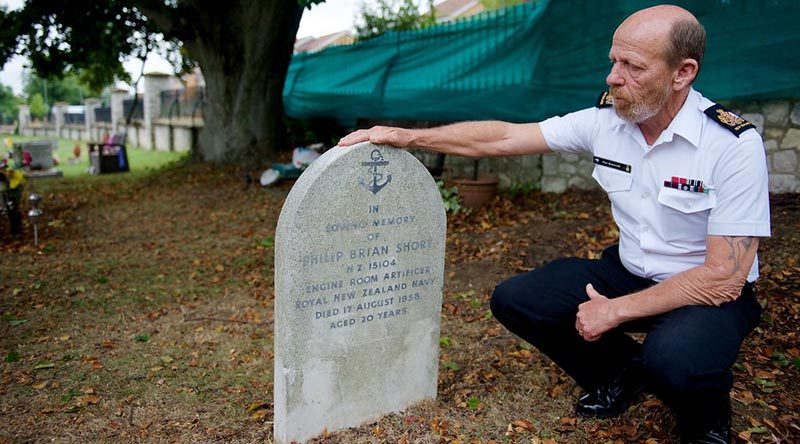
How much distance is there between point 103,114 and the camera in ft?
105

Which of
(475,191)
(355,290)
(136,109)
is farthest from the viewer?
(136,109)

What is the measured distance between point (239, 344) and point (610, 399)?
7.98ft

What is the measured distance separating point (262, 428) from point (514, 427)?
1228 mm

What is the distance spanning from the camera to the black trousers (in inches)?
95.3

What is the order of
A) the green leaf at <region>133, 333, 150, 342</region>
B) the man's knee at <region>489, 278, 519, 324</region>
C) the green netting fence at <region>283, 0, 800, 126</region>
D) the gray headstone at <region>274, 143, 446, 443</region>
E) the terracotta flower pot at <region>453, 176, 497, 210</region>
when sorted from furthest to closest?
the terracotta flower pot at <region>453, 176, 497, 210</region> < the green netting fence at <region>283, 0, 800, 126</region> < the green leaf at <region>133, 333, 150, 342</region> < the man's knee at <region>489, 278, 519, 324</region> < the gray headstone at <region>274, 143, 446, 443</region>

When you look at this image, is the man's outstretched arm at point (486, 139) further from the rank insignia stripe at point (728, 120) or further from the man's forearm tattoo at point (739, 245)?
the man's forearm tattoo at point (739, 245)

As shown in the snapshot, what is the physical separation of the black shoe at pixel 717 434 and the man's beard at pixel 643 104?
129 cm

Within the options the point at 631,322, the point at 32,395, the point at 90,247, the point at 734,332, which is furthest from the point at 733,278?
the point at 90,247

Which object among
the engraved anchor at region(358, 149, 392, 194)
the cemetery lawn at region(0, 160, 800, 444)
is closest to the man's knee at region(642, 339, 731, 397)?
the cemetery lawn at region(0, 160, 800, 444)

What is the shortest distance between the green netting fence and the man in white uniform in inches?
138

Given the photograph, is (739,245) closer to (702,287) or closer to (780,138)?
(702,287)

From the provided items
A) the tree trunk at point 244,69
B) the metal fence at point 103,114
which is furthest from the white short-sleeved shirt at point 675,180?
the metal fence at point 103,114

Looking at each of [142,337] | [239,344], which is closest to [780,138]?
[239,344]

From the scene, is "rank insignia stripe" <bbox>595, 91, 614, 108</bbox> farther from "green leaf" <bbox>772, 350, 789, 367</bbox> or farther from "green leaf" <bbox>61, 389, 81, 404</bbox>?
"green leaf" <bbox>61, 389, 81, 404</bbox>
